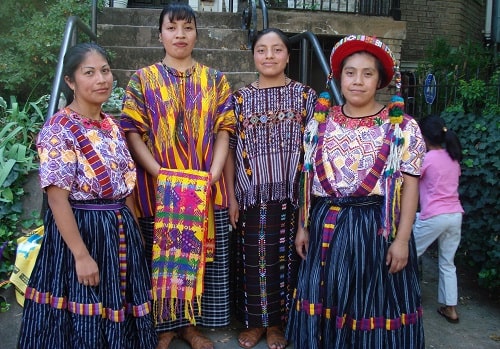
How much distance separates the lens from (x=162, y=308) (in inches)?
113

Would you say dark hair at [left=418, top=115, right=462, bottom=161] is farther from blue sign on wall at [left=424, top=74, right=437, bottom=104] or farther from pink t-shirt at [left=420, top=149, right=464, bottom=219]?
blue sign on wall at [left=424, top=74, right=437, bottom=104]

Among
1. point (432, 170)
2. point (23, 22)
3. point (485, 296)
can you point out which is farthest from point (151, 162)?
point (23, 22)

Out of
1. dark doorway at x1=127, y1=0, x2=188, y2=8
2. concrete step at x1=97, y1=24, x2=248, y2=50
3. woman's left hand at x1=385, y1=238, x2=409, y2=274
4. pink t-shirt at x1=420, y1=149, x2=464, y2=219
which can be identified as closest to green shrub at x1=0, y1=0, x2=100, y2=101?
concrete step at x1=97, y1=24, x2=248, y2=50

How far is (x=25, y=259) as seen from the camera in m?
3.05

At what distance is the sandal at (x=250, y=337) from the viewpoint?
3185mm

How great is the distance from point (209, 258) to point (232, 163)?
0.60 metres

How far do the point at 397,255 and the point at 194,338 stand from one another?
134 cm

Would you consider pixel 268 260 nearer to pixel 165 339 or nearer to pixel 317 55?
pixel 165 339

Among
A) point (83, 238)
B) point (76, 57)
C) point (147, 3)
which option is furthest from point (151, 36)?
point (83, 238)

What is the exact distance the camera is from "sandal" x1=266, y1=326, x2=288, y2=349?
3.13 meters

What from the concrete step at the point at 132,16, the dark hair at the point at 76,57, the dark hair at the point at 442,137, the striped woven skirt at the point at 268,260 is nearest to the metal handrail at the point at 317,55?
Result: the dark hair at the point at 442,137

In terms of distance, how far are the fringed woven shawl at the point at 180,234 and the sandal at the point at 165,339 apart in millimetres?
320

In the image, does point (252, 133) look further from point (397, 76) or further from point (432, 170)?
point (432, 170)

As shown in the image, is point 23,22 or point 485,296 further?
point 23,22
